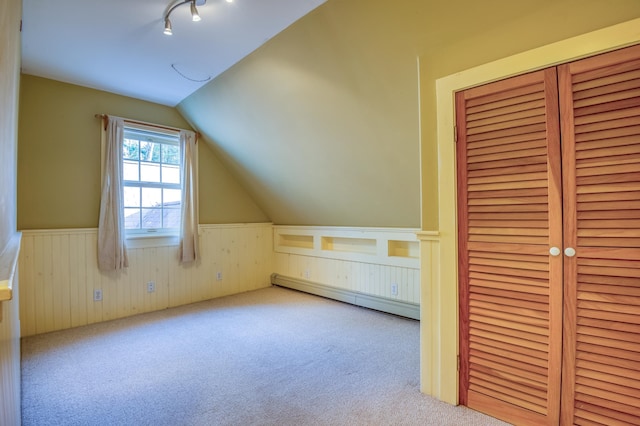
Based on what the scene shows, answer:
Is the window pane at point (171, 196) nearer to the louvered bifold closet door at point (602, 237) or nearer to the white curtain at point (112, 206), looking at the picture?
the white curtain at point (112, 206)

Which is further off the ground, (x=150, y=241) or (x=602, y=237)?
(x=602, y=237)

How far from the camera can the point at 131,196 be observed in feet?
11.9

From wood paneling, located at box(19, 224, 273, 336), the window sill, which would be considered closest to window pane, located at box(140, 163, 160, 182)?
the window sill

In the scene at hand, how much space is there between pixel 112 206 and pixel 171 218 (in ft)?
2.25

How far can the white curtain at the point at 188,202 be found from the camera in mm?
3900

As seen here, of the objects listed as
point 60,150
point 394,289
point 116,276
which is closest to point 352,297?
point 394,289

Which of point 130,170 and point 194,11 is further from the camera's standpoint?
point 130,170

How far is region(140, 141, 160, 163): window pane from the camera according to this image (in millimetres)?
3718

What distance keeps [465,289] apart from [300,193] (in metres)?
2.45

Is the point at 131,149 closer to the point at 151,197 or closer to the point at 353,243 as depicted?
the point at 151,197

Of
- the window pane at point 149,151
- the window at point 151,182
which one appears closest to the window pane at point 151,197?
the window at point 151,182

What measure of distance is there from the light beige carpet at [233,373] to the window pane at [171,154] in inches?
71.5

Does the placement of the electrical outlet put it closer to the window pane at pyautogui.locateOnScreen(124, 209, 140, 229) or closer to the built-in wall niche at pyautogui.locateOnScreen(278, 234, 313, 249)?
the built-in wall niche at pyautogui.locateOnScreen(278, 234, 313, 249)

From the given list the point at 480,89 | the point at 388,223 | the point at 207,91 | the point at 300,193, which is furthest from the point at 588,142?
the point at 207,91
